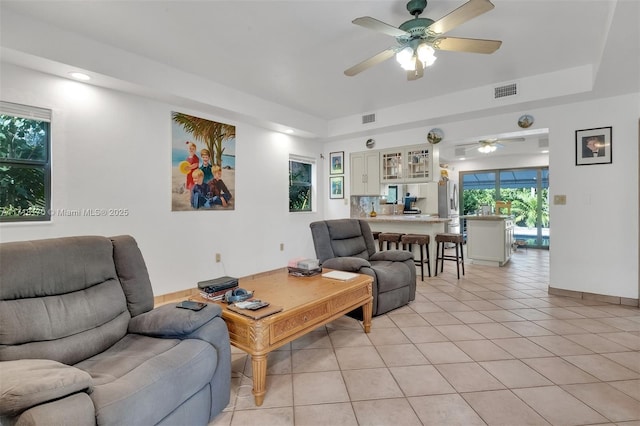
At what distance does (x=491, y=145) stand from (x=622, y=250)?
321 cm

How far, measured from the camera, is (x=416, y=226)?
16.4 ft

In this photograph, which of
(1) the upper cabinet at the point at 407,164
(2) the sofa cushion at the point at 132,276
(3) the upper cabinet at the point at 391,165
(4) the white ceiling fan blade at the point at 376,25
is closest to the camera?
(2) the sofa cushion at the point at 132,276

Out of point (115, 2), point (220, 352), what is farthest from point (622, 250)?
point (115, 2)

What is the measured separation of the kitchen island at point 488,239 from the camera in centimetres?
556

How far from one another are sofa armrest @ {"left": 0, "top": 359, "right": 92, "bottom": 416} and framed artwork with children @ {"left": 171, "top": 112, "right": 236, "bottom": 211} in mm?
2951

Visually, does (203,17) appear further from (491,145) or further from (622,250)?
(491,145)

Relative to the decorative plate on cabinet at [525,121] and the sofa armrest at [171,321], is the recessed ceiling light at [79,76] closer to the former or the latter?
the sofa armrest at [171,321]

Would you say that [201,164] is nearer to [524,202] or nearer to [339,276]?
[339,276]

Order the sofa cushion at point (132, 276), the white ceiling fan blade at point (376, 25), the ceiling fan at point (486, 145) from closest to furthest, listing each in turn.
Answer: the sofa cushion at point (132, 276), the white ceiling fan blade at point (376, 25), the ceiling fan at point (486, 145)

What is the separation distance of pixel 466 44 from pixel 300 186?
393cm

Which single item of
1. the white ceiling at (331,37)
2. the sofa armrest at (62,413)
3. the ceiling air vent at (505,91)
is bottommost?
the sofa armrest at (62,413)

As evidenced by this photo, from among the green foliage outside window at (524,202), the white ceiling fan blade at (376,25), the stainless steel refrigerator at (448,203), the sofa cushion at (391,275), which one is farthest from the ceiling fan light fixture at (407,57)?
the green foliage outside window at (524,202)

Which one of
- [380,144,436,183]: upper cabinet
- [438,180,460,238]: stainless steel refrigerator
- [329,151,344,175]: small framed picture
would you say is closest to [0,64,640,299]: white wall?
[380,144,436,183]: upper cabinet

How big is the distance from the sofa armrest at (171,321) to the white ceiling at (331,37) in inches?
89.7
